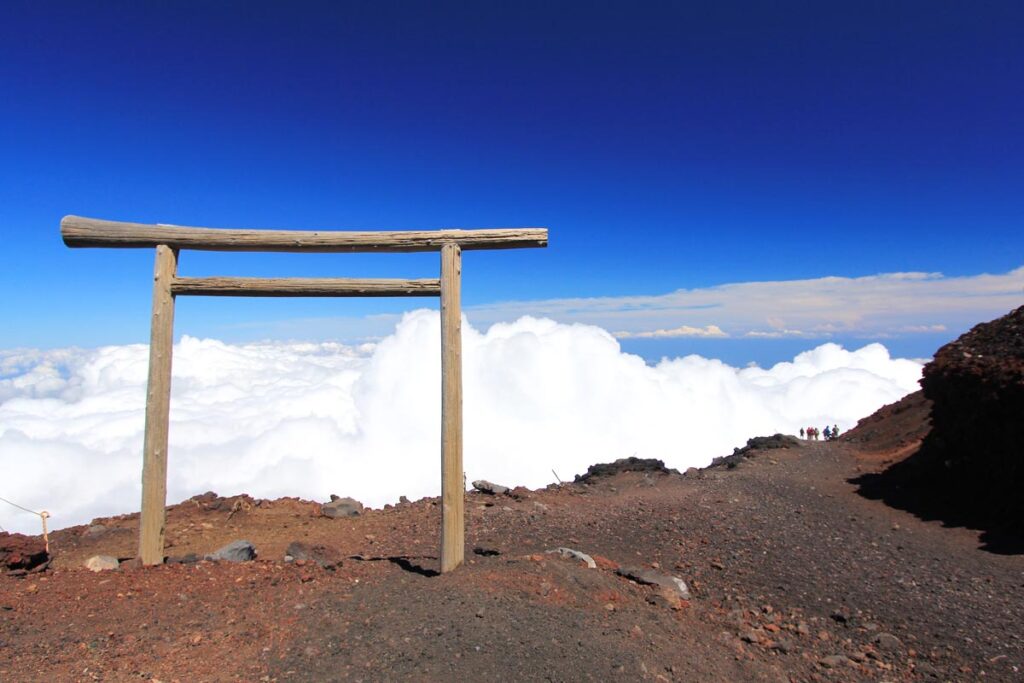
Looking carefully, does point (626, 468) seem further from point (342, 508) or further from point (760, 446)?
point (342, 508)

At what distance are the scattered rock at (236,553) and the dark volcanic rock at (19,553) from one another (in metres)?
1.90

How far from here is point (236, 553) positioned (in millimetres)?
7160

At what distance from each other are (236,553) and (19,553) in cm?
232

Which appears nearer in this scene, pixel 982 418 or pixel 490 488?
pixel 982 418

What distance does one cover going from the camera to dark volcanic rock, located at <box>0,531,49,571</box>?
643 centimetres

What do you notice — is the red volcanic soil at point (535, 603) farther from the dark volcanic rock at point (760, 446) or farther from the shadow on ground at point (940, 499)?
the dark volcanic rock at point (760, 446)

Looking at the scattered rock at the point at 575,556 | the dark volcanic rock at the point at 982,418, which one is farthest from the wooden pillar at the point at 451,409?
the dark volcanic rock at the point at 982,418

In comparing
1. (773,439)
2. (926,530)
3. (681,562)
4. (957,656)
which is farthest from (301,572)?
(773,439)

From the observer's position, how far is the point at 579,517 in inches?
382

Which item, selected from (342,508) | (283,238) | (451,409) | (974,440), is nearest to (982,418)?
(974,440)

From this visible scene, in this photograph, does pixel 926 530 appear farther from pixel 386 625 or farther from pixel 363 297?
pixel 363 297

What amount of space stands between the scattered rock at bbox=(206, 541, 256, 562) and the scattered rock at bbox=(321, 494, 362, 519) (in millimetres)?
2585

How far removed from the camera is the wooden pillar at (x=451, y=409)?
623cm

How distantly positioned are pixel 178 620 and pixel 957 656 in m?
7.27
